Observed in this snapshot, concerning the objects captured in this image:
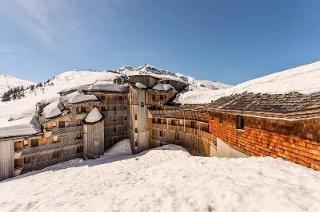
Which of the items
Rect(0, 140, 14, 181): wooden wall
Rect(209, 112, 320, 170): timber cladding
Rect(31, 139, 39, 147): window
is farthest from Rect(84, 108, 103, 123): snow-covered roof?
Rect(209, 112, 320, 170): timber cladding

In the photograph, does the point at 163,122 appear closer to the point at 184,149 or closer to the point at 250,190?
the point at 184,149

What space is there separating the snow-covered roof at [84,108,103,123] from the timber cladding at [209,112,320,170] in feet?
76.5

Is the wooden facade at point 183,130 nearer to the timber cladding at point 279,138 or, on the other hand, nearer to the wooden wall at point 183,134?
the wooden wall at point 183,134

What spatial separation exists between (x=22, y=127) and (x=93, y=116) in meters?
9.61

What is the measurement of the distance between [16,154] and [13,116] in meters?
6.78

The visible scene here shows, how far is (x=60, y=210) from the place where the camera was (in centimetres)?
754

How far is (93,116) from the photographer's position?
3262cm

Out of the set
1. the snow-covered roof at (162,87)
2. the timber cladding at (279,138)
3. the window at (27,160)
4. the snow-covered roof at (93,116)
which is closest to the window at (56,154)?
the window at (27,160)

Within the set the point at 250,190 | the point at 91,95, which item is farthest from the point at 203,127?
the point at 91,95

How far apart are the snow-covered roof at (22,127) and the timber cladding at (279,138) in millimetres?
23818

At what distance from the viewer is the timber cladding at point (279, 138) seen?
761 centimetres

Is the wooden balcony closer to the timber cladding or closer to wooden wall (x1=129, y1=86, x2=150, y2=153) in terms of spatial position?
wooden wall (x1=129, y1=86, x2=150, y2=153)

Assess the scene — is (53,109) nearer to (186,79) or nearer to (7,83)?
(186,79)

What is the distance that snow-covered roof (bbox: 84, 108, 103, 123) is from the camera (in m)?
32.1
